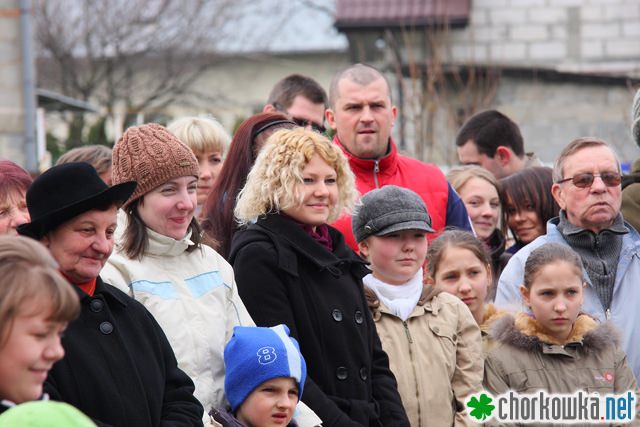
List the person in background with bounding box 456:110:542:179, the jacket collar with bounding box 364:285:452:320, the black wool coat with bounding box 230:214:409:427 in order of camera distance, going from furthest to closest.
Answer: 1. the person in background with bounding box 456:110:542:179
2. the jacket collar with bounding box 364:285:452:320
3. the black wool coat with bounding box 230:214:409:427

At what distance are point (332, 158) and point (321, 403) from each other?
116 cm

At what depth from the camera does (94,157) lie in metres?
6.77

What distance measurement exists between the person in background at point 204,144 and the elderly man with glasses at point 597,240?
1.84 meters

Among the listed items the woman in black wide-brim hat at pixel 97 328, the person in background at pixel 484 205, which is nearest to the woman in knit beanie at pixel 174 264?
the woman in black wide-brim hat at pixel 97 328

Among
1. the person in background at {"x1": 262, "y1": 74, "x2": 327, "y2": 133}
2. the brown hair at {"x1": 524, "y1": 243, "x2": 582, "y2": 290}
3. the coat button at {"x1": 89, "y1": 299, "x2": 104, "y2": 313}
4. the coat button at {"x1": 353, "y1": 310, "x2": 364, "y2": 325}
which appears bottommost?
the coat button at {"x1": 353, "y1": 310, "x2": 364, "y2": 325}

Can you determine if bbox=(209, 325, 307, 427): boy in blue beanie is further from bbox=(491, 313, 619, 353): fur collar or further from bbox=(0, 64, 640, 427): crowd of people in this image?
bbox=(491, 313, 619, 353): fur collar

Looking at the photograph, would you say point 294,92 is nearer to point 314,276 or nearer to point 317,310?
point 314,276

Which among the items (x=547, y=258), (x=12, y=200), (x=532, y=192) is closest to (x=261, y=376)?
(x=12, y=200)

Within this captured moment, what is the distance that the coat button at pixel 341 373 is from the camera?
526 cm

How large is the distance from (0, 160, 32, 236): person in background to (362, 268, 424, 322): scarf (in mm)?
1700

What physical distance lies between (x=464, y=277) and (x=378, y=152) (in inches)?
37.8

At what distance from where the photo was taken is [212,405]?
4984 millimetres

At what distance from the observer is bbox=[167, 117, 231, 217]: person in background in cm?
704

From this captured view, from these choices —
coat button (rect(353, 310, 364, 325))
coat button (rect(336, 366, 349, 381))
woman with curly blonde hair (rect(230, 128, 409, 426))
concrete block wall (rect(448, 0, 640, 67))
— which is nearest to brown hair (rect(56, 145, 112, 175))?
woman with curly blonde hair (rect(230, 128, 409, 426))
